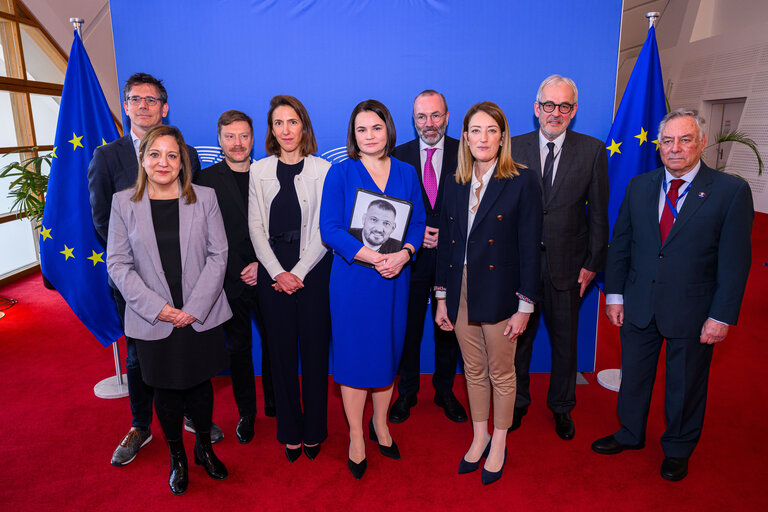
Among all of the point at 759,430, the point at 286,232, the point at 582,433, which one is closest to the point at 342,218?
the point at 286,232

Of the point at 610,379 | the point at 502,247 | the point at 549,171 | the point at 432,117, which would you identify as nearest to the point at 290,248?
the point at 502,247

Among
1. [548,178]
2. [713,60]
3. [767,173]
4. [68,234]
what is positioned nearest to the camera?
[548,178]

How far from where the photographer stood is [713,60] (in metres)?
12.2

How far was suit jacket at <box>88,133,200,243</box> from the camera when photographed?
2.75 m

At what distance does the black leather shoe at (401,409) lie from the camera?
10.9 ft

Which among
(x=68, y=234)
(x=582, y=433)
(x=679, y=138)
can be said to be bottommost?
(x=582, y=433)

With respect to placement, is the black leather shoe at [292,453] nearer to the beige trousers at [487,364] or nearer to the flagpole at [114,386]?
the beige trousers at [487,364]

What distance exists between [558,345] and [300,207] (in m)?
1.82

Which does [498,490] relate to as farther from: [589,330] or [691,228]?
[589,330]

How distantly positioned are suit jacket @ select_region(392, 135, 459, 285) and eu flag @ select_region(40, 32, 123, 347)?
2.16m

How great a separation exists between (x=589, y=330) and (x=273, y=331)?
2614mm

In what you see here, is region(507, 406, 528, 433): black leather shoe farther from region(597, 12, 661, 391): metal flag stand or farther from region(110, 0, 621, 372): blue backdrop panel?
region(110, 0, 621, 372): blue backdrop panel

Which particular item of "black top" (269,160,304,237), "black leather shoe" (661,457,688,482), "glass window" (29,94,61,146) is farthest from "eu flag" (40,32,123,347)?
"glass window" (29,94,61,146)

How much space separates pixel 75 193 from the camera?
3.48 metres
